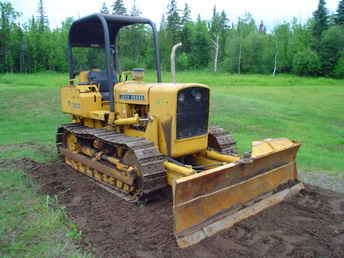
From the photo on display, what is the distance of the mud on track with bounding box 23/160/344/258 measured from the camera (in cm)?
434

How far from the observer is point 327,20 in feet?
182

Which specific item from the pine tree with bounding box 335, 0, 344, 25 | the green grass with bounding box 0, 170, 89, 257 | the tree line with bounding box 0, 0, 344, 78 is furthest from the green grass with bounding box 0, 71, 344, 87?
the green grass with bounding box 0, 170, 89, 257

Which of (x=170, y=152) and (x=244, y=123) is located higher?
(x=170, y=152)

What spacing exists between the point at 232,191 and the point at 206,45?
6354 cm

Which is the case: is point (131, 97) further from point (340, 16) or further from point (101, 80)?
point (340, 16)

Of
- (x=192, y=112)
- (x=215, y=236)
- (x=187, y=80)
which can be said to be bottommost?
(x=215, y=236)

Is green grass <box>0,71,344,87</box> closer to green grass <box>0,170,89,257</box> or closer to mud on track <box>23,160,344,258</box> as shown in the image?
green grass <box>0,170,89,257</box>

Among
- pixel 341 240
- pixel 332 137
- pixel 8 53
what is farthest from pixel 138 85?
pixel 8 53

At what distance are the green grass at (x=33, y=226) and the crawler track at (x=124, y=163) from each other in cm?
108

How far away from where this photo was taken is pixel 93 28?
26.0 ft

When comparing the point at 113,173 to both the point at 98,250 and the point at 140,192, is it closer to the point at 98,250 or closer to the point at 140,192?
the point at 140,192

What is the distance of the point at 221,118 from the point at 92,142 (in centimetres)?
821

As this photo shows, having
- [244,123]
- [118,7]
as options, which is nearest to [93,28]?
[244,123]

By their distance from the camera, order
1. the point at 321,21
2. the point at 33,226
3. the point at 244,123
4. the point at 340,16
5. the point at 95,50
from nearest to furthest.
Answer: the point at 33,226, the point at 95,50, the point at 244,123, the point at 340,16, the point at 321,21
